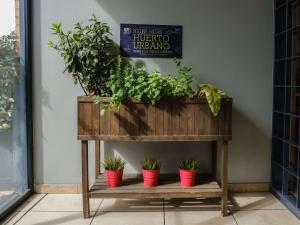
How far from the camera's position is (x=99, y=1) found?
2984mm

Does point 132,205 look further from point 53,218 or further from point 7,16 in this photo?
point 7,16

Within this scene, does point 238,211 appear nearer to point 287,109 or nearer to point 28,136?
point 287,109

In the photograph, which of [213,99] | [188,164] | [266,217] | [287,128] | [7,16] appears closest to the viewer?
[213,99]

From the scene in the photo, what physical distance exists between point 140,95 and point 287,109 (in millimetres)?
1434

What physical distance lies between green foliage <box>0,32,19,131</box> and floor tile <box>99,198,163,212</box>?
3.69 ft

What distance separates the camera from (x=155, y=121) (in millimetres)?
2502

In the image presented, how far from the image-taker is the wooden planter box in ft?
8.14

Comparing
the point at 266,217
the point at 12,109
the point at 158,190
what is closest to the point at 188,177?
the point at 158,190

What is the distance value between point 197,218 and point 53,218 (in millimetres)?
1189

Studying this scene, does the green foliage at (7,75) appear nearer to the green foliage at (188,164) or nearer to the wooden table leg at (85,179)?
the wooden table leg at (85,179)

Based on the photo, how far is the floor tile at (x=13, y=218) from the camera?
96.5 inches

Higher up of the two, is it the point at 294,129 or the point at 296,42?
the point at 296,42

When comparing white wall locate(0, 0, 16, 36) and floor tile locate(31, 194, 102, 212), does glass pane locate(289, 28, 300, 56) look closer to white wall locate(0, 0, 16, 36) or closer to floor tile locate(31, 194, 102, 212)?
floor tile locate(31, 194, 102, 212)

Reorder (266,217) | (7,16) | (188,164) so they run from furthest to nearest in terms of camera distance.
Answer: (188,164), (7,16), (266,217)
